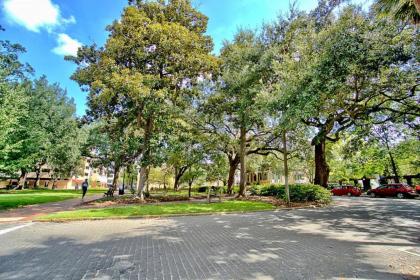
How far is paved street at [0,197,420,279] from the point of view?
205 inches

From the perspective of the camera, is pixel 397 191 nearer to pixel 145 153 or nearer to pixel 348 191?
pixel 348 191

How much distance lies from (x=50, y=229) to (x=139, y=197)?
1054 cm

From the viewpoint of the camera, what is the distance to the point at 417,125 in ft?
57.2

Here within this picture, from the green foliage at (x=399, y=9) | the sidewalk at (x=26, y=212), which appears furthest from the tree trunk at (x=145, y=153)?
the green foliage at (x=399, y=9)

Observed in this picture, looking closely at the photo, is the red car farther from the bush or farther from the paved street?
the paved street

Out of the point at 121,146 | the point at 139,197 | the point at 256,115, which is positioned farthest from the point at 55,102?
the point at 256,115

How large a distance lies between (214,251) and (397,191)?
29.0 metres

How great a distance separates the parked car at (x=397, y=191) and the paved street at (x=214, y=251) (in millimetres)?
20050

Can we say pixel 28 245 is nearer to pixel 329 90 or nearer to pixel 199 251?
pixel 199 251

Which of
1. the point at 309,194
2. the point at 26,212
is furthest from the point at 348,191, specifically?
the point at 26,212

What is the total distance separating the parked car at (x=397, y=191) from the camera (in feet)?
87.9

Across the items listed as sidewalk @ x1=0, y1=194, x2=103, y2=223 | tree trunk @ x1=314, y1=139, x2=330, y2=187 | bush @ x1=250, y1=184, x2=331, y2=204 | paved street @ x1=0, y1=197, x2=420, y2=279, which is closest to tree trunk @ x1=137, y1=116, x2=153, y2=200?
sidewalk @ x1=0, y1=194, x2=103, y2=223

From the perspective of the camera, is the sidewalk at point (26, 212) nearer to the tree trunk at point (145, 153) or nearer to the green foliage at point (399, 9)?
the tree trunk at point (145, 153)

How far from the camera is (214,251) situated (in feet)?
22.3
